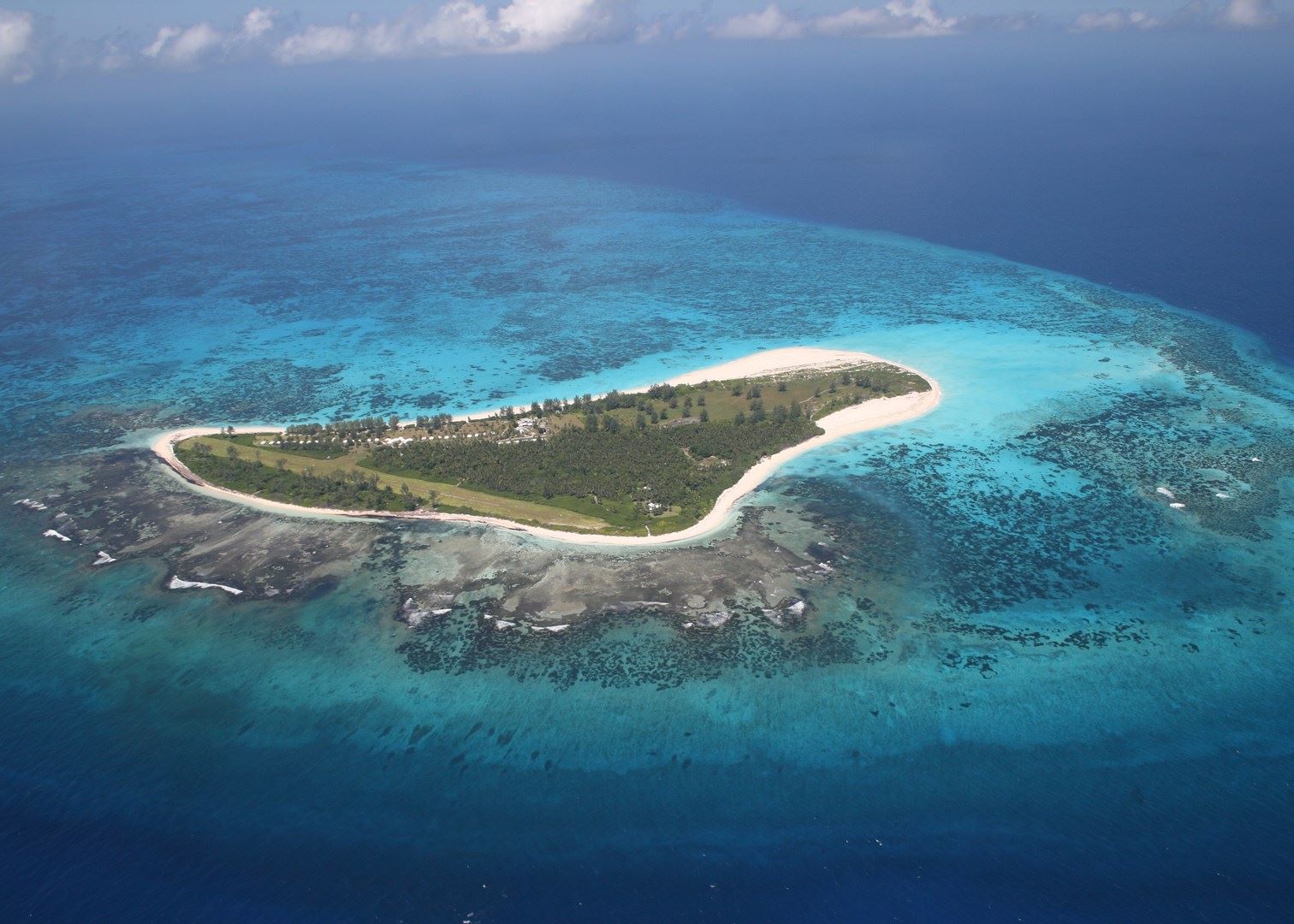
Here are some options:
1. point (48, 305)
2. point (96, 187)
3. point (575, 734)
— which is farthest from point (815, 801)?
point (96, 187)

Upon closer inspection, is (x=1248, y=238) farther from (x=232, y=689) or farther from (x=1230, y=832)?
(x=232, y=689)

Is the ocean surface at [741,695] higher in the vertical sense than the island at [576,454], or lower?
lower

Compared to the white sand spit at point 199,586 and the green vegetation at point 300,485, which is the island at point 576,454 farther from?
the white sand spit at point 199,586

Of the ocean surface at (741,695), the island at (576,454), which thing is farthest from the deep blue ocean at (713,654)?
the island at (576,454)

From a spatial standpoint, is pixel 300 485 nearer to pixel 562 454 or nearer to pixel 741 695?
pixel 562 454

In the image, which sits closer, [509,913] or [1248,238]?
[509,913]

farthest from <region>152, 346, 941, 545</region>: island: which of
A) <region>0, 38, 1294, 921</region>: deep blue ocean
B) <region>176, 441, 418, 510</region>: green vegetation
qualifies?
<region>0, 38, 1294, 921</region>: deep blue ocean
